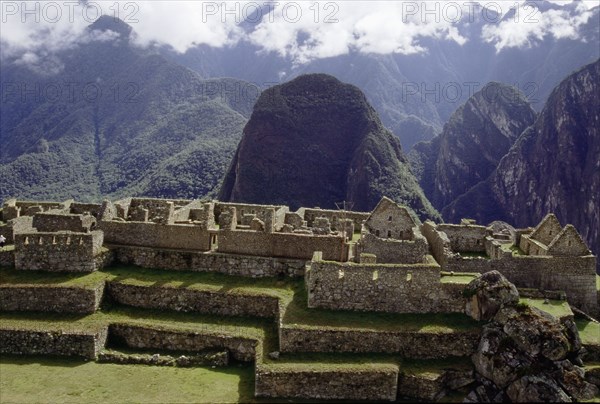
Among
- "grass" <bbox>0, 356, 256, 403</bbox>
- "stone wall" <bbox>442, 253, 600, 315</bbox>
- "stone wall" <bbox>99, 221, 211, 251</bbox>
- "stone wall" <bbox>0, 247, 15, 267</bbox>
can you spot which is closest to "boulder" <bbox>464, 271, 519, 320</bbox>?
"stone wall" <bbox>442, 253, 600, 315</bbox>

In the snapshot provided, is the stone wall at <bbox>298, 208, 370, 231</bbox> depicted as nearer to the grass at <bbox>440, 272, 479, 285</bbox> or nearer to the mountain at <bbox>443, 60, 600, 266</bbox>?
the grass at <bbox>440, 272, 479, 285</bbox>

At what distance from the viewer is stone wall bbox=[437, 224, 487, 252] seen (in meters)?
26.7

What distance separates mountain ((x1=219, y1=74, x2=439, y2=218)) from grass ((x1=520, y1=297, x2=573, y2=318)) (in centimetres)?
8911

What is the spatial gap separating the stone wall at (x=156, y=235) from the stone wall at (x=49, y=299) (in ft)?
13.1

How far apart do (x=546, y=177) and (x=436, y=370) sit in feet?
514

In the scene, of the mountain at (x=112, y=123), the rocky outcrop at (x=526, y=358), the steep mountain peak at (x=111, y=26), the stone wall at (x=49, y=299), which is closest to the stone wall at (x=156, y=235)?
the stone wall at (x=49, y=299)

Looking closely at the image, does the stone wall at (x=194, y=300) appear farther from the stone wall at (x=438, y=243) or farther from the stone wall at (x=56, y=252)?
the stone wall at (x=438, y=243)

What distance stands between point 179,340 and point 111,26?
18012 centimetres

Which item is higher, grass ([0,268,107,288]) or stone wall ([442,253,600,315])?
stone wall ([442,253,600,315])

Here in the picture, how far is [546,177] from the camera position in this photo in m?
159

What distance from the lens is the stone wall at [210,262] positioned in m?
23.1

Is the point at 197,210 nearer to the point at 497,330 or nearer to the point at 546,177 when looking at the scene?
the point at 497,330

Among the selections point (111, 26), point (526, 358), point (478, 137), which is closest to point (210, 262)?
point (526, 358)

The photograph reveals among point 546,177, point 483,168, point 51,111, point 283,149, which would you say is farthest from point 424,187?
point 51,111
